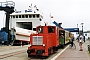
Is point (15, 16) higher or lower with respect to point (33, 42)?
higher

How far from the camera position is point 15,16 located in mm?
50562

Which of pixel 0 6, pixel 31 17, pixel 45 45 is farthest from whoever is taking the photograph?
pixel 31 17

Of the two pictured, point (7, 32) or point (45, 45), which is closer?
point (45, 45)

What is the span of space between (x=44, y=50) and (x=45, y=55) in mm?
441

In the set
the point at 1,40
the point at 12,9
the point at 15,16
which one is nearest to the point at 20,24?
the point at 15,16

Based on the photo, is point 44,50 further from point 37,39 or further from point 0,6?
point 0,6

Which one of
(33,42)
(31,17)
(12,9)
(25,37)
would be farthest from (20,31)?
(33,42)

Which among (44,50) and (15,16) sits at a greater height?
(15,16)

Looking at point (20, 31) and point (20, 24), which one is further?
point (20, 24)

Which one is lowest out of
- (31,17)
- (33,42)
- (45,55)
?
(45,55)

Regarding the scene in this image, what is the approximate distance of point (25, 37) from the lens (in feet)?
135

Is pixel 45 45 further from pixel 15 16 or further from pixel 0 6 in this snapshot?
pixel 15 16

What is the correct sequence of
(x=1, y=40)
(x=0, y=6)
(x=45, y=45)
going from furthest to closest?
(x=0, y=6), (x=1, y=40), (x=45, y=45)

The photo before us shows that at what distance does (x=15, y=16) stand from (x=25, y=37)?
11.1m
